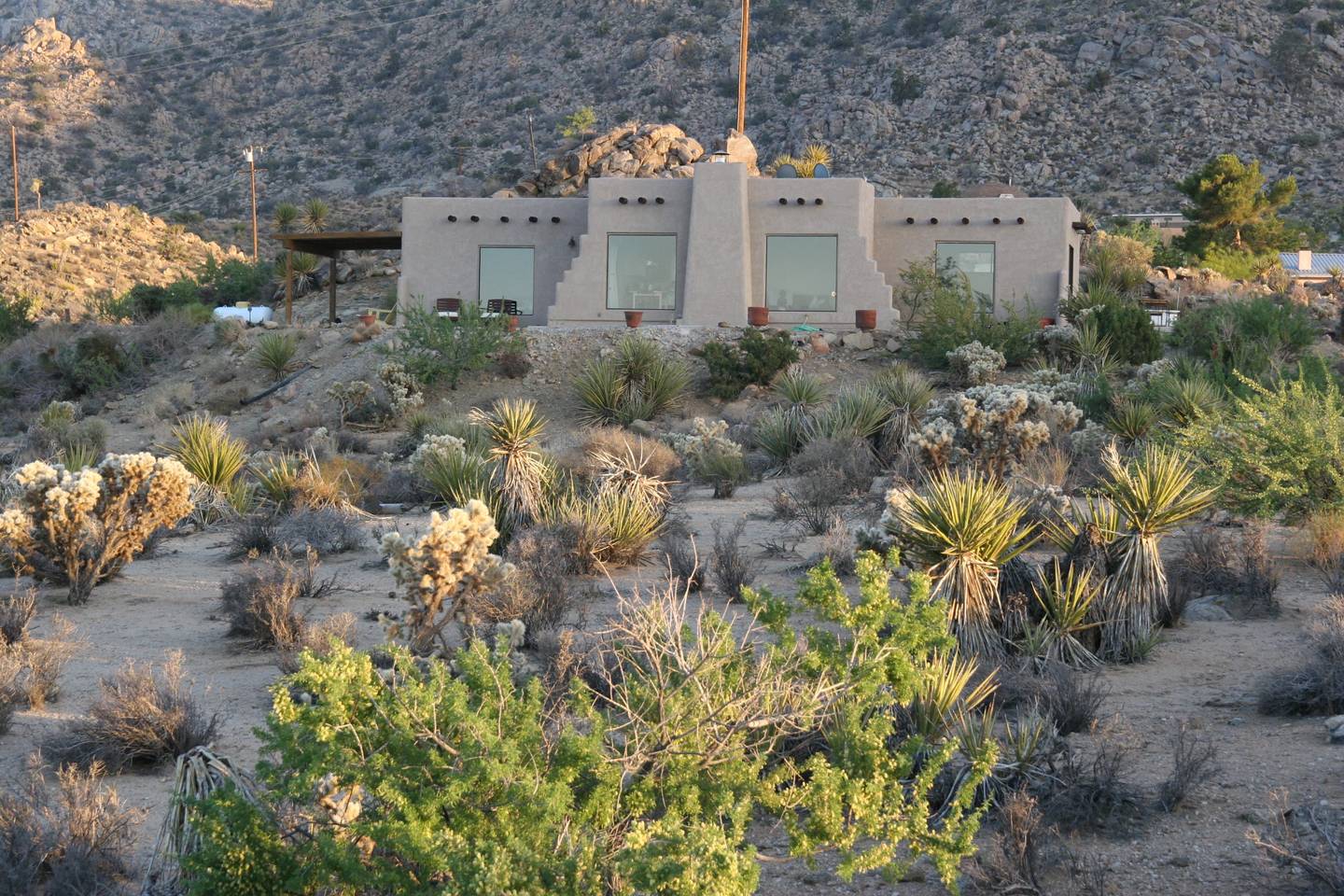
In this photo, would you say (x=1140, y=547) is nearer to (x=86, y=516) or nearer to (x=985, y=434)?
(x=985, y=434)

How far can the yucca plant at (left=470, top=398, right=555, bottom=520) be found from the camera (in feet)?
43.3

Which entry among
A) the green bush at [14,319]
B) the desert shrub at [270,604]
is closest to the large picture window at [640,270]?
the green bush at [14,319]

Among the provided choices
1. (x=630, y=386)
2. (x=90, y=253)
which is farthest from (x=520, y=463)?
(x=90, y=253)

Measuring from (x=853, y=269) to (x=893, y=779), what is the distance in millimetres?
25161

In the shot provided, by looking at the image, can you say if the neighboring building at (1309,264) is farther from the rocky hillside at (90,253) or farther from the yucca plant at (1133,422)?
the rocky hillside at (90,253)

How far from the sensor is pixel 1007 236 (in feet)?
99.3

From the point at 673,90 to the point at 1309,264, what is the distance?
35797 mm

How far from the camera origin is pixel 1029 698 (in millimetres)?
7637

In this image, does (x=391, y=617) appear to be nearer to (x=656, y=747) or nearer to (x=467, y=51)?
(x=656, y=747)

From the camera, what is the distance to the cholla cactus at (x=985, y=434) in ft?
43.1

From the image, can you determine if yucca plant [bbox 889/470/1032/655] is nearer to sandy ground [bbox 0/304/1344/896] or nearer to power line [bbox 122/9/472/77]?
sandy ground [bbox 0/304/1344/896]

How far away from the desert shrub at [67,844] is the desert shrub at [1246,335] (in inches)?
814

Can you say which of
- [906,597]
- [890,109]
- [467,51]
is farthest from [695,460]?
[467,51]

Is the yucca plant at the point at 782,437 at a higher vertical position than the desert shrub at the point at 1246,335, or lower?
lower
